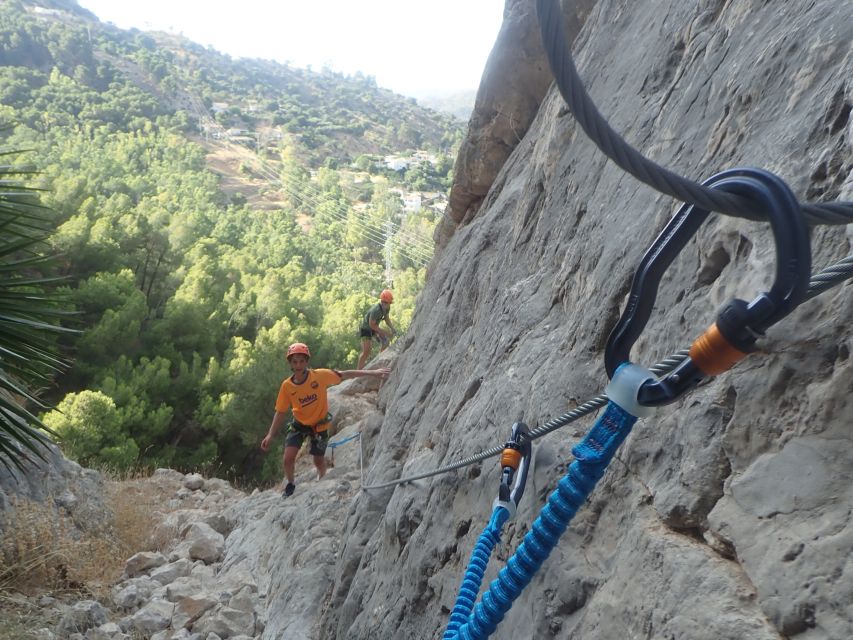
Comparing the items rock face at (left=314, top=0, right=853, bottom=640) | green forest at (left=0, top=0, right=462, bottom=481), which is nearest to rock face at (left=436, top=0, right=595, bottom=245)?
rock face at (left=314, top=0, right=853, bottom=640)

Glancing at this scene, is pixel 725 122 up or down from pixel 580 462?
up

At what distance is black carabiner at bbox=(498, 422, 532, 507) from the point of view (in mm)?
1929

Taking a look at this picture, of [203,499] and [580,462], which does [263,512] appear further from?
[580,462]

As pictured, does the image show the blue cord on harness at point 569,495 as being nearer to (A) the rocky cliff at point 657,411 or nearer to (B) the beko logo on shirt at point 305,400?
(A) the rocky cliff at point 657,411

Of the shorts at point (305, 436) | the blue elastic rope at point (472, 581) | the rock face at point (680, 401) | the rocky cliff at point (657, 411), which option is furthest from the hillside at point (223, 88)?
the blue elastic rope at point (472, 581)

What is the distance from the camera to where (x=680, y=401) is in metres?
1.53

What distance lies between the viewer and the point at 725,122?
6.24ft

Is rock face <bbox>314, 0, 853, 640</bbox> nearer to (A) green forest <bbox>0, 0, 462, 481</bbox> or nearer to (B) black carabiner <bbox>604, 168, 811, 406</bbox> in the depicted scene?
(B) black carabiner <bbox>604, 168, 811, 406</bbox>

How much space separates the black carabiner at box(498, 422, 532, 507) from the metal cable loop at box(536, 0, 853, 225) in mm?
1094

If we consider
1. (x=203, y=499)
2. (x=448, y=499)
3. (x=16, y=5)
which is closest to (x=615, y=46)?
(x=448, y=499)

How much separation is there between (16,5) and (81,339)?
127 meters

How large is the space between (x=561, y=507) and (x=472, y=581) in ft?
1.55

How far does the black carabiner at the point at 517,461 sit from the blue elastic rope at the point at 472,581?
0.14 meters

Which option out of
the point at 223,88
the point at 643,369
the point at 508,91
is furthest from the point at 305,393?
the point at 223,88
